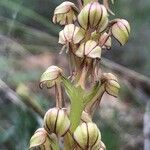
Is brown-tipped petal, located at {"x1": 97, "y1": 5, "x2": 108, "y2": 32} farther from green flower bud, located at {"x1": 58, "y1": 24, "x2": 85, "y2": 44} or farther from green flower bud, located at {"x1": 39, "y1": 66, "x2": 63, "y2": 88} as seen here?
green flower bud, located at {"x1": 39, "y1": 66, "x2": 63, "y2": 88}

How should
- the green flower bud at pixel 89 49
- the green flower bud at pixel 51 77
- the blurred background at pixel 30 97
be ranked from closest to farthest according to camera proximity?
1. the green flower bud at pixel 89 49
2. the green flower bud at pixel 51 77
3. the blurred background at pixel 30 97

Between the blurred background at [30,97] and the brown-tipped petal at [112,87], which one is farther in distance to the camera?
the blurred background at [30,97]

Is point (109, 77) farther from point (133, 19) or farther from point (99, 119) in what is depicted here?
point (133, 19)

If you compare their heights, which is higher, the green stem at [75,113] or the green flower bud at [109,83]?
the green flower bud at [109,83]

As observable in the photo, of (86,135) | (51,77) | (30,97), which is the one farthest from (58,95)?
(30,97)

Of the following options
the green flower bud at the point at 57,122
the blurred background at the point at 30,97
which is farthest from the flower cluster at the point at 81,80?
the blurred background at the point at 30,97

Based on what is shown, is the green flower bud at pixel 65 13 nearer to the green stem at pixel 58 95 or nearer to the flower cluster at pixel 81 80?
the flower cluster at pixel 81 80

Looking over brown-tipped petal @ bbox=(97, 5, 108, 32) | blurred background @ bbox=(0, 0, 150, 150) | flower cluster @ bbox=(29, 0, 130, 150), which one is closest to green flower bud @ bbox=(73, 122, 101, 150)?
flower cluster @ bbox=(29, 0, 130, 150)

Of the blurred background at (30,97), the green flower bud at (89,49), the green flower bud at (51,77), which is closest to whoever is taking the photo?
the green flower bud at (89,49)
